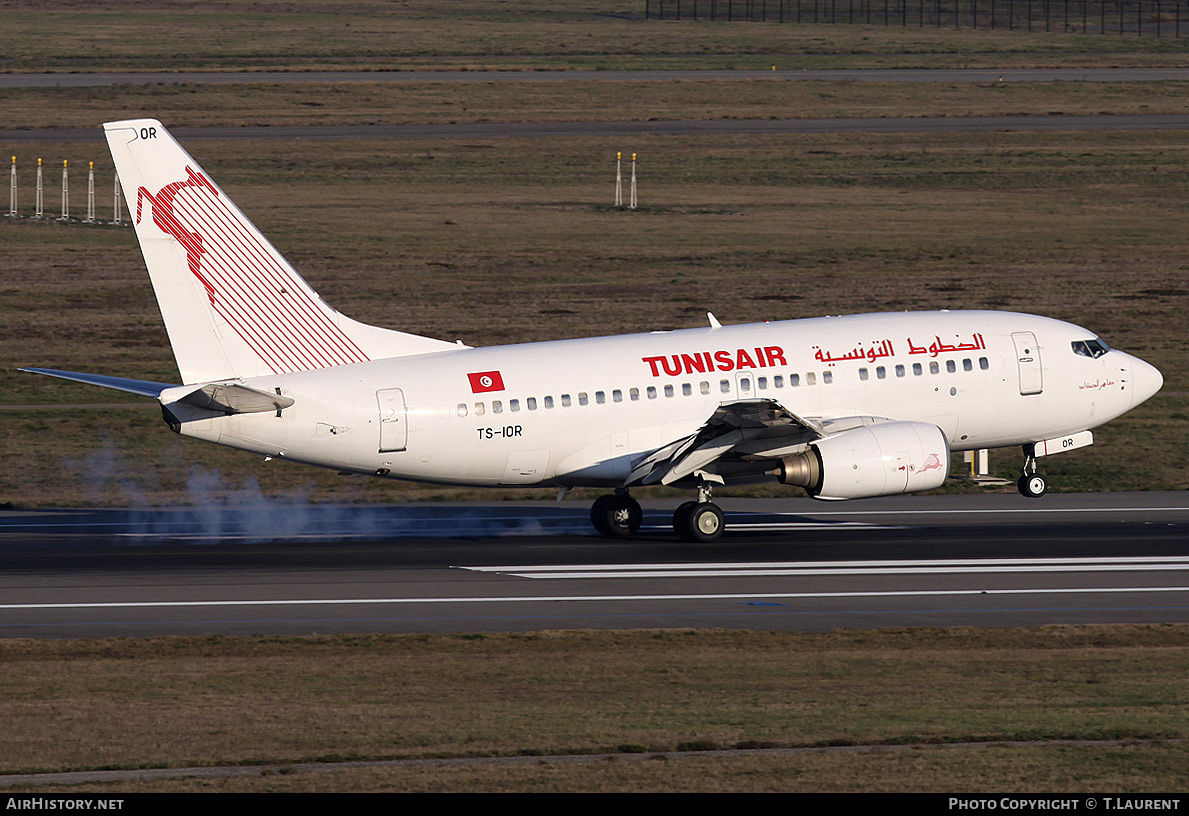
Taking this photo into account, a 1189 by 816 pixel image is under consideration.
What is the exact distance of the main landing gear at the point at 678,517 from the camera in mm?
39281

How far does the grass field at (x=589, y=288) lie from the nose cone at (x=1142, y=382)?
5347 millimetres

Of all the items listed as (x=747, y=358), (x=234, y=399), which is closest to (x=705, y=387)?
(x=747, y=358)

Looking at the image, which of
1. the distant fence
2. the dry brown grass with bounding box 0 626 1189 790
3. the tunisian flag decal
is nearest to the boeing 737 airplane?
the tunisian flag decal

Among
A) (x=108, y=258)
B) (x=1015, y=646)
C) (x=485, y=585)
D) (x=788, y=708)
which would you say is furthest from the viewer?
(x=108, y=258)

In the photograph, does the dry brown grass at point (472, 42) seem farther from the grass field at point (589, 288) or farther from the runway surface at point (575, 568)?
the runway surface at point (575, 568)

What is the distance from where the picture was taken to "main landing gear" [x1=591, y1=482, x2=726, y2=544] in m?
39.3

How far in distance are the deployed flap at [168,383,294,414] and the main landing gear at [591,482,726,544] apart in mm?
8261

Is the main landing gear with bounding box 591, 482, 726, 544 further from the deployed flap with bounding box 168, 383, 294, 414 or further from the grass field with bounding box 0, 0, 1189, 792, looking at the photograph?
the grass field with bounding box 0, 0, 1189, 792

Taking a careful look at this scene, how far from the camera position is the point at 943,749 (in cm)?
2253

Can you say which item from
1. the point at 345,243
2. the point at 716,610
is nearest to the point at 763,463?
the point at 716,610

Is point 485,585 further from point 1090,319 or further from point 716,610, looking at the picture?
point 1090,319

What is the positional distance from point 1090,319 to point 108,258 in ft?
134

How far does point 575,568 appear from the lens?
3644 cm

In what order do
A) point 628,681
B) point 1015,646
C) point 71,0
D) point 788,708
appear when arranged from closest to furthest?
point 788,708 → point 628,681 → point 1015,646 → point 71,0
